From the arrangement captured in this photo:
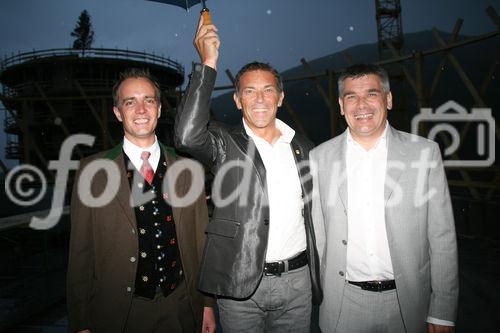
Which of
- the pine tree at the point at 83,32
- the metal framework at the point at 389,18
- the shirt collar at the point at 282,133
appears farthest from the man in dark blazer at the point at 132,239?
the pine tree at the point at 83,32

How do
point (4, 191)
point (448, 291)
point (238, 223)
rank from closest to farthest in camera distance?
point (448, 291) < point (238, 223) < point (4, 191)

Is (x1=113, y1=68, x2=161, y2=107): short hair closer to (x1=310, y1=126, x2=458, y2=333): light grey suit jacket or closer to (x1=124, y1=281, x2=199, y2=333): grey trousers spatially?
(x1=124, y1=281, x2=199, y2=333): grey trousers

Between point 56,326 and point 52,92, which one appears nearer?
point 56,326

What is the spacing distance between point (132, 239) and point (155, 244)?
18cm

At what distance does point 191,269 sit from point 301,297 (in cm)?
95

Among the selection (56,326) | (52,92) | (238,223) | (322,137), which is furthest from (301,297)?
(322,137)

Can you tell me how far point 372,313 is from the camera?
227 cm

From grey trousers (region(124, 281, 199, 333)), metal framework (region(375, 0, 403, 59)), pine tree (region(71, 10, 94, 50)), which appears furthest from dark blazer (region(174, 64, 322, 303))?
pine tree (region(71, 10, 94, 50))

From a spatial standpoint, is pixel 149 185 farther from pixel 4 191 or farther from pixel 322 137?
pixel 322 137

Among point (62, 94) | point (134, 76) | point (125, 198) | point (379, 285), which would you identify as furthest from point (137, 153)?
point (62, 94)

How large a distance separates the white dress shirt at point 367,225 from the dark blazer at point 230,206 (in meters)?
0.34

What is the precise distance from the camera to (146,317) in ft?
7.41

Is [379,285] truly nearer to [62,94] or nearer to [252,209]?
[252,209]

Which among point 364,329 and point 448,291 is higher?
point 448,291
